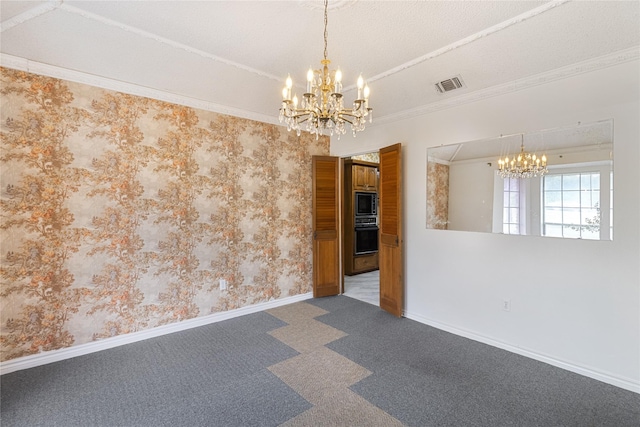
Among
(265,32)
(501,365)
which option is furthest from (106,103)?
(501,365)

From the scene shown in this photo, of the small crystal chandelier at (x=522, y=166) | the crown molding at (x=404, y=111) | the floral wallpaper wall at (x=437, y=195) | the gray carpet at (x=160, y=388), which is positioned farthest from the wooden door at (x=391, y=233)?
the gray carpet at (x=160, y=388)

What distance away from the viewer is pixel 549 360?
277 cm

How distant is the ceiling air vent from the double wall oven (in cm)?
319

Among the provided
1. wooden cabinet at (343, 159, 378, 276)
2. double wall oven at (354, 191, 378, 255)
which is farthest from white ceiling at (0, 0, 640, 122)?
double wall oven at (354, 191, 378, 255)

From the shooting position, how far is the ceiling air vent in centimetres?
317

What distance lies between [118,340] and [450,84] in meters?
4.47

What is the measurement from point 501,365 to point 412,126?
2829mm

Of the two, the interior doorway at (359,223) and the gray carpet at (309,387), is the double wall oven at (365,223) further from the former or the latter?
the gray carpet at (309,387)

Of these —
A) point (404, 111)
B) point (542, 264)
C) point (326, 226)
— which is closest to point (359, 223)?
point (326, 226)

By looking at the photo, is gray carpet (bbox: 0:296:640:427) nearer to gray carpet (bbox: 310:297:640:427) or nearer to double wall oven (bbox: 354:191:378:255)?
gray carpet (bbox: 310:297:640:427)

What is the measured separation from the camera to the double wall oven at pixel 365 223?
6.36m

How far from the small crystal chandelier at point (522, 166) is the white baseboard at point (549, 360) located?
1721mm

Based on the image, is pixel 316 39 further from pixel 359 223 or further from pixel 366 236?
pixel 366 236

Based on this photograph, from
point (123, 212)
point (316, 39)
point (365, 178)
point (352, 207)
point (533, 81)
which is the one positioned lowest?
point (123, 212)
